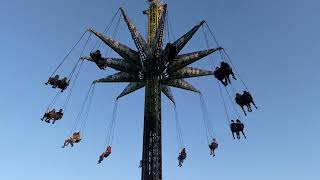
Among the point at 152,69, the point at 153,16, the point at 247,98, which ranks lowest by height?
the point at 247,98

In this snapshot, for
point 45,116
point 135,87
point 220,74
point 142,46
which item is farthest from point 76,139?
point 220,74

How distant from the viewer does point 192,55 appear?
57000 mm

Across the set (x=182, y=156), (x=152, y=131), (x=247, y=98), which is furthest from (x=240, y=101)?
(x=182, y=156)

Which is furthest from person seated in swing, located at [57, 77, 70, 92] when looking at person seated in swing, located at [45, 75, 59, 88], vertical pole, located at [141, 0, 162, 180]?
vertical pole, located at [141, 0, 162, 180]

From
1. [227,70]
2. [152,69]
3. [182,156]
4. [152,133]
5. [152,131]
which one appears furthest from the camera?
[182,156]

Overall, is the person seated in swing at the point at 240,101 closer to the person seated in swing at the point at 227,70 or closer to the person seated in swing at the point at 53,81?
the person seated in swing at the point at 227,70

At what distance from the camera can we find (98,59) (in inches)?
2138

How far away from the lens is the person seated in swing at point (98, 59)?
177ft

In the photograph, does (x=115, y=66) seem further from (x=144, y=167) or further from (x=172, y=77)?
(x=144, y=167)

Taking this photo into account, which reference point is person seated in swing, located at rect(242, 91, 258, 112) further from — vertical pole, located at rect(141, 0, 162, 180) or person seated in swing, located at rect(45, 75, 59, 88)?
person seated in swing, located at rect(45, 75, 59, 88)

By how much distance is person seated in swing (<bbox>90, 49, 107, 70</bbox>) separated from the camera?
177 feet

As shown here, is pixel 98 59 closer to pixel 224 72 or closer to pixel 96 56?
pixel 96 56

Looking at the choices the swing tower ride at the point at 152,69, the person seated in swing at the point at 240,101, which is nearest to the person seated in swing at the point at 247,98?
the person seated in swing at the point at 240,101

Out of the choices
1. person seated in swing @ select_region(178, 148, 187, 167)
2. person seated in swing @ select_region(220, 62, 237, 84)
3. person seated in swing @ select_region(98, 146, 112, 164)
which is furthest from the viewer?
person seated in swing @ select_region(178, 148, 187, 167)
